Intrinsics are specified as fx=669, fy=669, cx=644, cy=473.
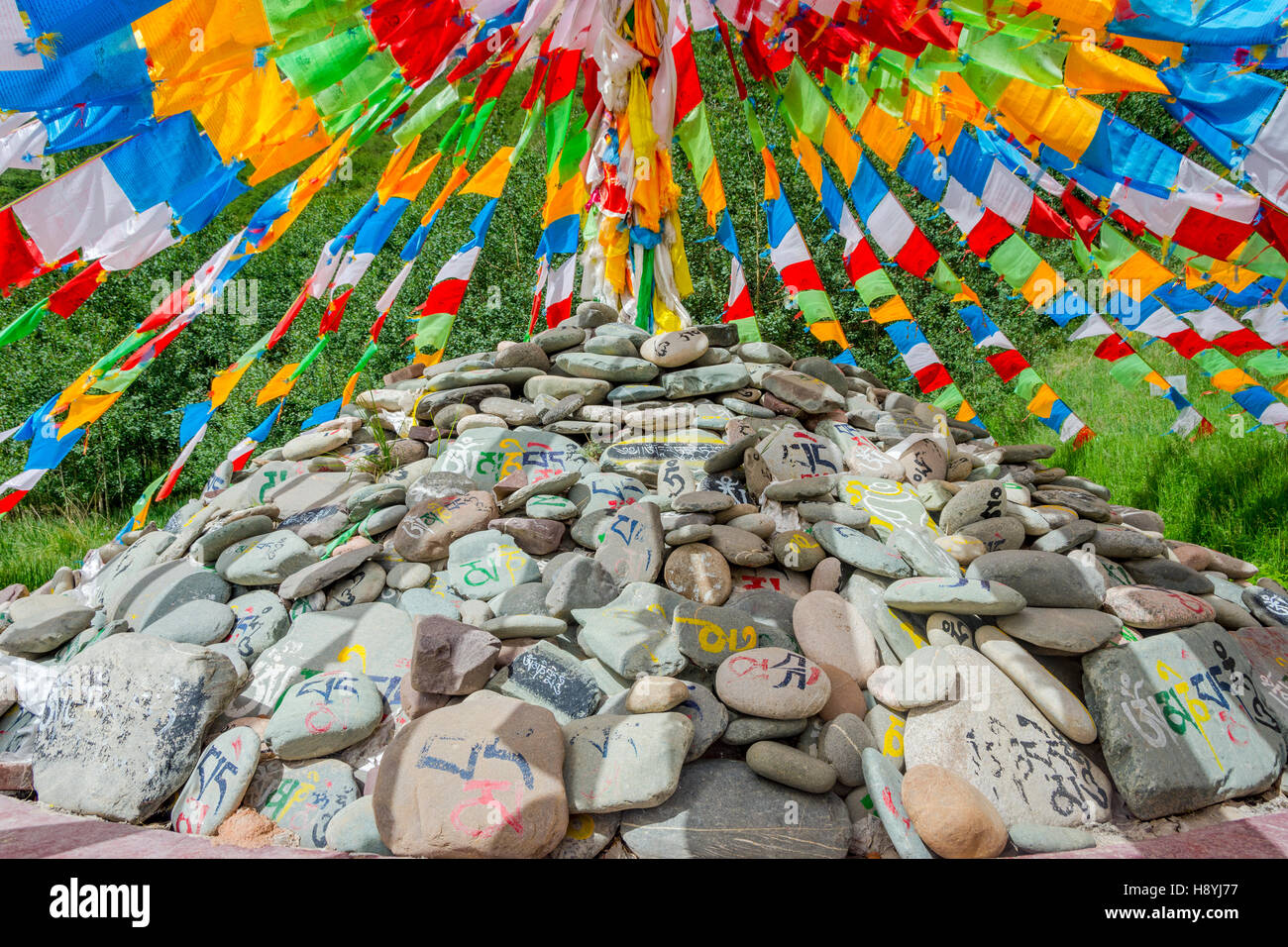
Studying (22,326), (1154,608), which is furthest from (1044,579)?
(22,326)

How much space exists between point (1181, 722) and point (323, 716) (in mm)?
2279

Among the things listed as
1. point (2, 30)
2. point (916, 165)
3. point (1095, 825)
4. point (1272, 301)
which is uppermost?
point (2, 30)

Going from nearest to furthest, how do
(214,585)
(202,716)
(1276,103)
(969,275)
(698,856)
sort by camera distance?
(698,856) → (202,716) → (1276,103) → (214,585) → (969,275)

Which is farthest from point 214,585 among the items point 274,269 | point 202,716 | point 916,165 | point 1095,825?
point 274,269

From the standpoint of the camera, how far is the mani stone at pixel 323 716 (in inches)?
66.9

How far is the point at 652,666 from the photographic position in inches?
71.7

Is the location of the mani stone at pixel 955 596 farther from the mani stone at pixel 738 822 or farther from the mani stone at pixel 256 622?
the mani stone at pixel 256 622

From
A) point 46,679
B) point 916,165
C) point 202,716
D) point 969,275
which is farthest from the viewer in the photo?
point 969,275

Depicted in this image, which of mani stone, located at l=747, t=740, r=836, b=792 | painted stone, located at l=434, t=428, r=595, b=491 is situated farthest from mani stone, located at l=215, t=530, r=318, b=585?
mani stone, located at l=747, t=740, r=836, b=792

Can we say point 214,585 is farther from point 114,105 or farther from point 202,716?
point 114,105

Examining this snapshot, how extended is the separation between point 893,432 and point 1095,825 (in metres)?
1.94

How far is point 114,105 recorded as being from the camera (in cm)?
214

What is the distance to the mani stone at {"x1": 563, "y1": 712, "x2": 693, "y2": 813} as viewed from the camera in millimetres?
1496

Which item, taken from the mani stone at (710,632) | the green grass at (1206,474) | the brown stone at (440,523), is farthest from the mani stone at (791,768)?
the green grass at (1206,474)
